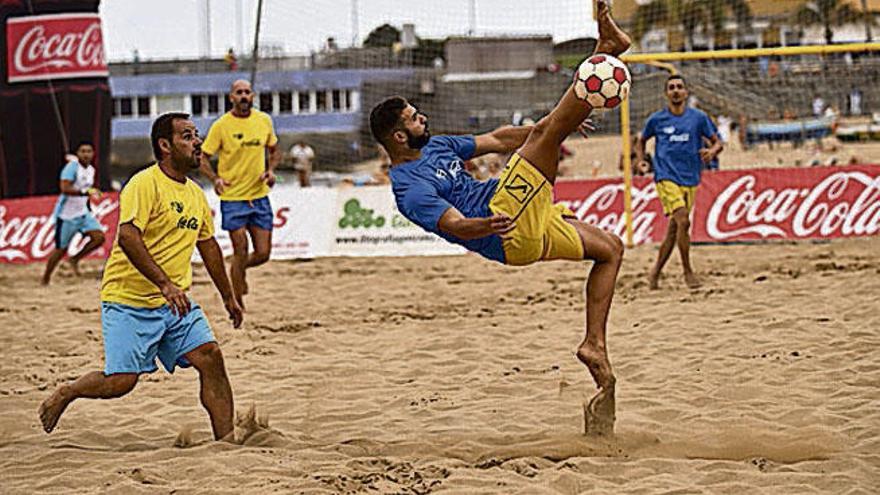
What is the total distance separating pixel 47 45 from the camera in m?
19.0

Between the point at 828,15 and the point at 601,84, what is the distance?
18272 millimetres

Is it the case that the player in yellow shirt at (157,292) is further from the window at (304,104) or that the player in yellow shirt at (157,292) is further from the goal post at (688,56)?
the window at (304,104)

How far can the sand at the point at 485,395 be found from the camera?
193 inches

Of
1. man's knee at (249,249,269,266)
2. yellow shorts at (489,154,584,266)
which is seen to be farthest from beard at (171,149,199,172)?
man's knee at (249,249,269,266)

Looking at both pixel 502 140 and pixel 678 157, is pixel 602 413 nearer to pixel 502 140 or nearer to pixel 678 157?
pixel 502 140

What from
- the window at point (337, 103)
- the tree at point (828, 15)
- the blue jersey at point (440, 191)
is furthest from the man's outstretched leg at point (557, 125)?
the window at point (337, 103)

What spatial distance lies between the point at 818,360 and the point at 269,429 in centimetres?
320

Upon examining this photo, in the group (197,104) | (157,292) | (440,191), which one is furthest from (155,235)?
(197,104)

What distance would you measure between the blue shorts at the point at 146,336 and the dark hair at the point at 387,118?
115cm

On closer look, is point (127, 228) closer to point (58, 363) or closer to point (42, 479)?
point (42, 479)

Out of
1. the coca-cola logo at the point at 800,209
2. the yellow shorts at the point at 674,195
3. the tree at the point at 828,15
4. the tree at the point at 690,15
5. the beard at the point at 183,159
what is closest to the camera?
the beard at the point at 183,159

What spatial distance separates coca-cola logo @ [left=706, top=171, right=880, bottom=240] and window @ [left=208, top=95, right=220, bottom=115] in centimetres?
4077

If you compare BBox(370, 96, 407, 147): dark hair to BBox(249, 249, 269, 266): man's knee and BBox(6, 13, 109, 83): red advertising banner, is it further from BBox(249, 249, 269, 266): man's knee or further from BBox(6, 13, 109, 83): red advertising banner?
BBox(6, 13, 109, 83): red advertising banner

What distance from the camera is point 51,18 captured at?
1900 cm
